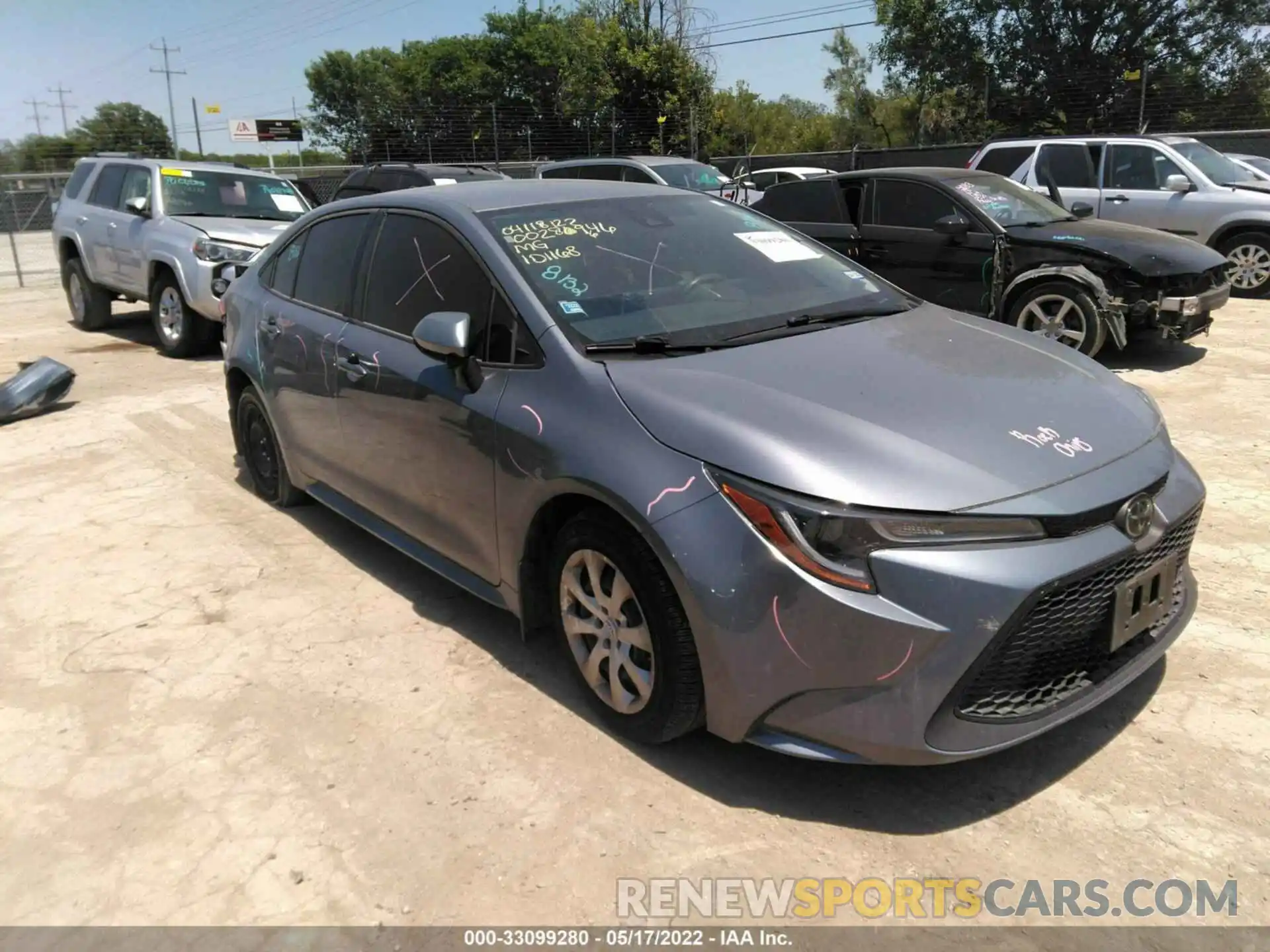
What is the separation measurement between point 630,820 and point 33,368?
6918 millimetres

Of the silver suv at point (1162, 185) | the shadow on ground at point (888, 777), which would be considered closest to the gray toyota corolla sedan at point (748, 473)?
the shadow on ground at point (888, 777)

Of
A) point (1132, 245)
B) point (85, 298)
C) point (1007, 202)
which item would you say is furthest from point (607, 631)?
point (85, 298)

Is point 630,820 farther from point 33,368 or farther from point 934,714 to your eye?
point 33,368

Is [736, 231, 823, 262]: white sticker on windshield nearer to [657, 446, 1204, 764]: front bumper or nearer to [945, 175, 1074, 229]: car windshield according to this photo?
[657, 446, 1204, 764]: front bumper

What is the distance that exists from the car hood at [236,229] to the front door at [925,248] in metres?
5.56

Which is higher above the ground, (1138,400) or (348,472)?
(1138,400)

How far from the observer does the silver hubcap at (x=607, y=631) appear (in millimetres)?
2818

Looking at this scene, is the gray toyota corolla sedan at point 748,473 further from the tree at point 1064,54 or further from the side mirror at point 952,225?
the tree at point 1064,54

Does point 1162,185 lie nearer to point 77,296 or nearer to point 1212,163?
point 1212,163

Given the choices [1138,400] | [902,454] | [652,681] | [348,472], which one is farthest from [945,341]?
[348,472]

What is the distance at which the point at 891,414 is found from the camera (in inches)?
106

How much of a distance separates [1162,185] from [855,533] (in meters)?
10.5

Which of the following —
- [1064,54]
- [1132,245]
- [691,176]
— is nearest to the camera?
[1132,245]

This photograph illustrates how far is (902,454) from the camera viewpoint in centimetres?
251
